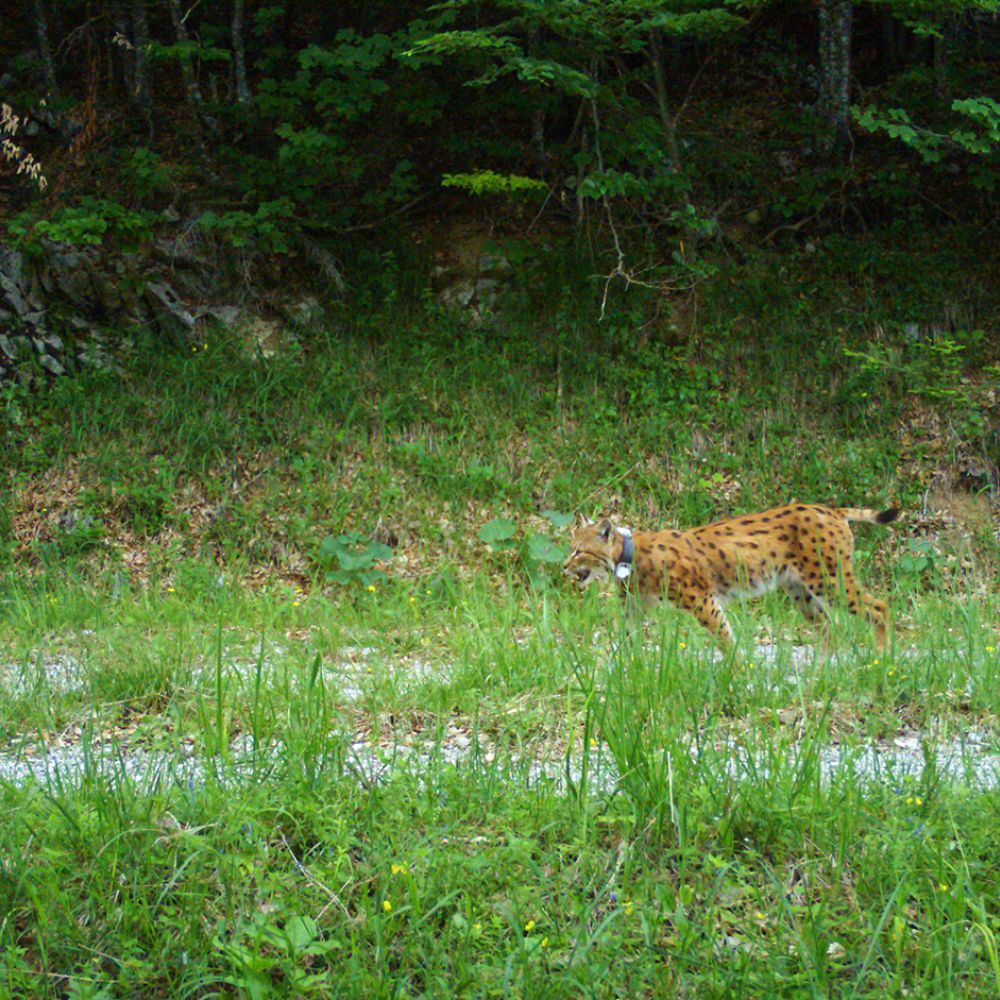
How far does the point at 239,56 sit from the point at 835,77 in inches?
278

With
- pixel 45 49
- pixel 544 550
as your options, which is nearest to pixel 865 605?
pixel 544 550

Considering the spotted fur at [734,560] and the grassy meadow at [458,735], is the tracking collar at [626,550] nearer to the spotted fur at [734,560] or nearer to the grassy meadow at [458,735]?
the spotted fur at [734,560]

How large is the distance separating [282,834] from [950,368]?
941 centimetres

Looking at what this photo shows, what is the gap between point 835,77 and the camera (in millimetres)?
13320

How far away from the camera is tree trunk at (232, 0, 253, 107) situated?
13.2m

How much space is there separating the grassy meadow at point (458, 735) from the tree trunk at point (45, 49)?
491 centimetres

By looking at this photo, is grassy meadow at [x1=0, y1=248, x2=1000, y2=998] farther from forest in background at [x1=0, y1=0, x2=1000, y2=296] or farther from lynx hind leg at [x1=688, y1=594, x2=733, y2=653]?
forest in background at [x1=0, y1=0, x2=1000, y2=296]

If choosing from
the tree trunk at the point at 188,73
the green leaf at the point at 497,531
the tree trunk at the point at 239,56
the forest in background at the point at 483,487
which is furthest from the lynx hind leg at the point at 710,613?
the tree trunk at the point at 239,56

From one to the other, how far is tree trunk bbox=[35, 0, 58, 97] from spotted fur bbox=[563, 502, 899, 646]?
9.86 meters

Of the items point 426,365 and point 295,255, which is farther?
point 295,255

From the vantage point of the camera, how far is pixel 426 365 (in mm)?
11945

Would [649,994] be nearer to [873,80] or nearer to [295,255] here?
[295,255]

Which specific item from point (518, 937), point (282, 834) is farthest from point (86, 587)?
point (518, 937)

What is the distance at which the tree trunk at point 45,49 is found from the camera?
13398 mm
